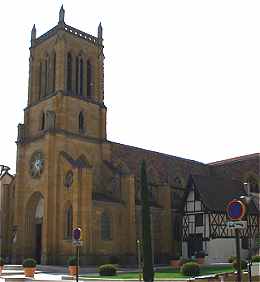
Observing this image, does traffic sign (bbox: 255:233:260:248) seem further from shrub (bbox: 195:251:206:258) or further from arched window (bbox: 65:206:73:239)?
arched window (bbox: 65:206:73:239)

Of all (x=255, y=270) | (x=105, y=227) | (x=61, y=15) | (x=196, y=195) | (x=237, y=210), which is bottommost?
(x=255, y=270)

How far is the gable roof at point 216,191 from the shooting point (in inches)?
1946

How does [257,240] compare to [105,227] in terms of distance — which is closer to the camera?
[105,227]

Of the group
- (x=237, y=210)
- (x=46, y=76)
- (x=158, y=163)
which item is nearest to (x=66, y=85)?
(x=46, y=76)

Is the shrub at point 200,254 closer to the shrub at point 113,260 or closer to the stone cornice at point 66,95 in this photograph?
the shrub at point 113,260

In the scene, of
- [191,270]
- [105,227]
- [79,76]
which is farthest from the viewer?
[79,76]

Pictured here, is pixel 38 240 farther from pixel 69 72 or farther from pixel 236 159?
pixel 236 159

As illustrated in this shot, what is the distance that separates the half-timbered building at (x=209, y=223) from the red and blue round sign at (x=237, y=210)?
33.9m

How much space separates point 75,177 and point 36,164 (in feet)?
21.7

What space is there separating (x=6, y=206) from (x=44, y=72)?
618 inches

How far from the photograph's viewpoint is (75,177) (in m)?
44.7

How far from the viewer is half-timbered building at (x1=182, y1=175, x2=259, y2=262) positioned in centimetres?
4769

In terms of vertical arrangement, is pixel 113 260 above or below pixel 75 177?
below

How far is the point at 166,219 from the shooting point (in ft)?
169
